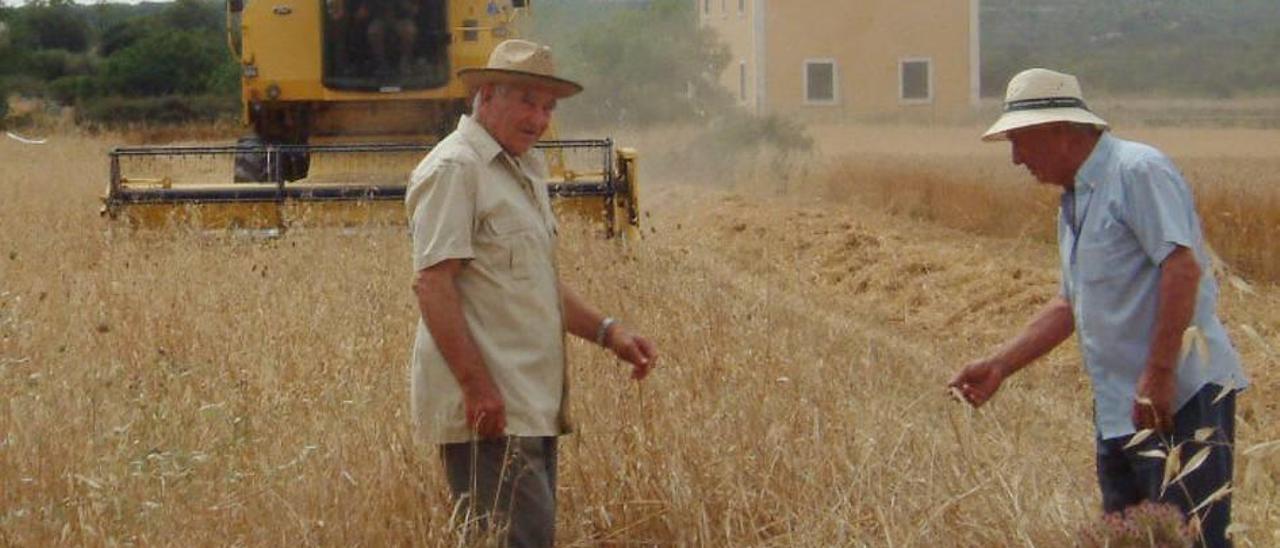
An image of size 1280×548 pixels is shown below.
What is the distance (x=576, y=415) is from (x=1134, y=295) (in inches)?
77.6

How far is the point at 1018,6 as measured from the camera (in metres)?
46.8

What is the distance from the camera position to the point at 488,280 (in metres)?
4.62

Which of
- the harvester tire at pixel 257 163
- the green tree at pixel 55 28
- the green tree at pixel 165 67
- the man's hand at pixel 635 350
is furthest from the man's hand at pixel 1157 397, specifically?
the green tree at pixel 55 28

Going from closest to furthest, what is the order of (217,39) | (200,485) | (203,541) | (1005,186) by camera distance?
(203,541)
(200,485)
(1005,186)
(217,39)

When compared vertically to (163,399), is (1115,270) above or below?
above

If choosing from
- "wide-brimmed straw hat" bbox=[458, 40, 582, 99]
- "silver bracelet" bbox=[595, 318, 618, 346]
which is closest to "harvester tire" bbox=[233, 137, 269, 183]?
"silver bracelet" bbox=[595, 318, 618, 346]

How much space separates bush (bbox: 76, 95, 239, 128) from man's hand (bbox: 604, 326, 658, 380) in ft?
145

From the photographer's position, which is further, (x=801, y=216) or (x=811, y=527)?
(x=801, y=216)

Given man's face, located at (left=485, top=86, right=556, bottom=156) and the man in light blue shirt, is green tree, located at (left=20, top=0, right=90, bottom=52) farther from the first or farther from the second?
the man in light blue shirt

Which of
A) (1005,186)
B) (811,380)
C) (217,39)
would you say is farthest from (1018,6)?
(811,380)

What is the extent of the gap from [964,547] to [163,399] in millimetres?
3169

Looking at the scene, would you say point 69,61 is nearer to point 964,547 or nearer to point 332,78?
point 332,78

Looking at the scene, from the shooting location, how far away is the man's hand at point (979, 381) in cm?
497

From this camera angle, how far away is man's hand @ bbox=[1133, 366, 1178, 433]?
441cm
